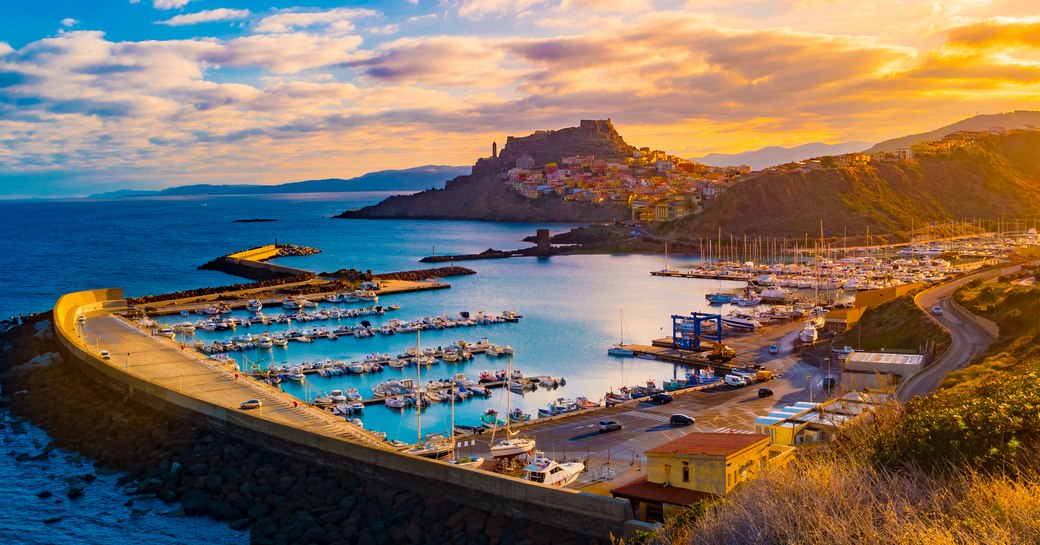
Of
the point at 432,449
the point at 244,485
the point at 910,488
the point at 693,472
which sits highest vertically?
the point at 910,488

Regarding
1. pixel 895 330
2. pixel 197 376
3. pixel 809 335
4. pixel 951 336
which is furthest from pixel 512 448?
pixel 809 335

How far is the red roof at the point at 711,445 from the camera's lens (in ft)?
36.9

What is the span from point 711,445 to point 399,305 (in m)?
31.4

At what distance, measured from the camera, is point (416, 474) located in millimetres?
13805

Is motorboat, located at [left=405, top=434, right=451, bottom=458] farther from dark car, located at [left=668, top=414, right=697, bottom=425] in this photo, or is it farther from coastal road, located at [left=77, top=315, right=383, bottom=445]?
dark car, located at [left=668, top=414, right=697, bottom=425]

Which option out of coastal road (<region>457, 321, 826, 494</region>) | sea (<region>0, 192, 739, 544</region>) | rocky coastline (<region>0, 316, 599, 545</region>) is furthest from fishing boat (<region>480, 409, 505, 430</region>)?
rocky coastline (<region>0, 316, 599, 545</region>)

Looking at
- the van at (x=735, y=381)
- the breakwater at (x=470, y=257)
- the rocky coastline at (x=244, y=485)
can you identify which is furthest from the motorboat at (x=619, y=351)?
the breakwater at (x=470, y=257)

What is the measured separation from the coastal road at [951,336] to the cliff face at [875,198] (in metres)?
41.5

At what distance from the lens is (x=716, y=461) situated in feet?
36.2

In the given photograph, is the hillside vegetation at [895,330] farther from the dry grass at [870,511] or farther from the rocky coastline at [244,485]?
the dry grass at [870,511]

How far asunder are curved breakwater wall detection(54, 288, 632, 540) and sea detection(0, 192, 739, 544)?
224 centimetres

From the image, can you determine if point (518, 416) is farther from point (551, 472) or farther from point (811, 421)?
point (811, 421)

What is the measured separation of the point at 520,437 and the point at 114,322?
2167 cm

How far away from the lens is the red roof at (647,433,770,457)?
443 inches
